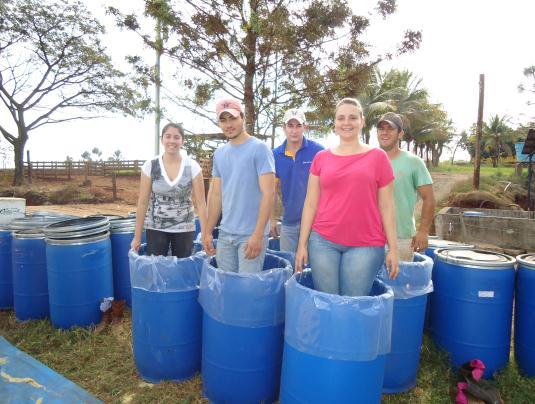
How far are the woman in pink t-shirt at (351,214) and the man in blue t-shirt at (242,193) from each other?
0.38 metres

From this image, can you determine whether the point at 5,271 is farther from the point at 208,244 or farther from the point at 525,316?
the point at 525,316

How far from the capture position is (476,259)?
2.82m

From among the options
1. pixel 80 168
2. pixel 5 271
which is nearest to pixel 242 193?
pixel 5 271

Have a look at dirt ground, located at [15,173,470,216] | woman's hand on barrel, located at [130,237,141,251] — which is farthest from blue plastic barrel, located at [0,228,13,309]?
dirt ground, located at [15,173,470,216]

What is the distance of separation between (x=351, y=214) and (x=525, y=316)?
1.86 m

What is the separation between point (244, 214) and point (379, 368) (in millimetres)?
1118

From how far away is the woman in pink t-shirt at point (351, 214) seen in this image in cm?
192

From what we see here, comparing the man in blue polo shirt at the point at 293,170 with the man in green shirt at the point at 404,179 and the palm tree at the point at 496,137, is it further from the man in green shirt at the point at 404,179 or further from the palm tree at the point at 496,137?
the palm tree at the point at 496,137

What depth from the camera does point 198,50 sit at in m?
5.76

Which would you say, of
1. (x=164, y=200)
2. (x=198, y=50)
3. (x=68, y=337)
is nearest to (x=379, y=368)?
(x=164, y=200)

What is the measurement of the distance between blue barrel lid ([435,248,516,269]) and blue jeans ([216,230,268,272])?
4.69ft

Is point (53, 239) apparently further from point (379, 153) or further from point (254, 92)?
point (254, 92)

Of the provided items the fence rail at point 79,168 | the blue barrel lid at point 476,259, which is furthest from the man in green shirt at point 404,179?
the fence rail at point 79,168

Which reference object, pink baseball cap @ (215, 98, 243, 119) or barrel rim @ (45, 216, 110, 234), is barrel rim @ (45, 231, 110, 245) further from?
pink baseball cap @ (215, 98, 243, 119)
